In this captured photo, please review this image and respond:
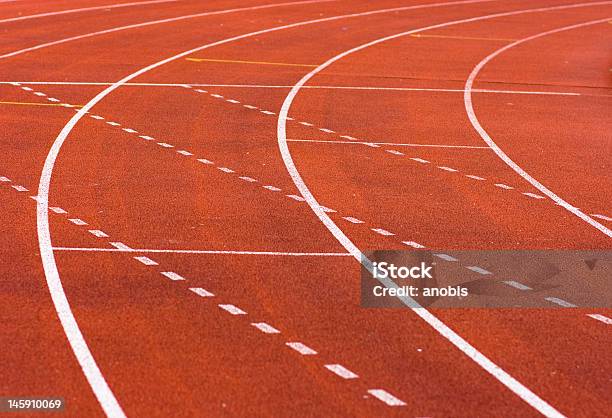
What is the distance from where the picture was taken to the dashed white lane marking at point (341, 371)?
898 centimetres

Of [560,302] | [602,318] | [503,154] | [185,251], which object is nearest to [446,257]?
[560,302]

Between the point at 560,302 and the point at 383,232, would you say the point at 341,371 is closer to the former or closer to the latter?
the point at 560,302

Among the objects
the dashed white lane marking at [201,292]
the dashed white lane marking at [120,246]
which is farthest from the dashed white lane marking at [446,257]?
the dashed white lane marking at [120,246]

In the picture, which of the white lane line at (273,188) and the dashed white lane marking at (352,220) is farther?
the white lane line at (273,188)

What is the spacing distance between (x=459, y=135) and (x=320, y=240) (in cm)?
679

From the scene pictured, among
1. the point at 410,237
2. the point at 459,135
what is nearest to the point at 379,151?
the point at 459,135

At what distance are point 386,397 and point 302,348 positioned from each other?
1144 mm

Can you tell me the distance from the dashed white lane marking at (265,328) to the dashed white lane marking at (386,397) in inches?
56.0

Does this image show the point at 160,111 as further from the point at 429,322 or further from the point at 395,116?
the point at 429,322

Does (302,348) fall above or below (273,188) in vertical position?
above

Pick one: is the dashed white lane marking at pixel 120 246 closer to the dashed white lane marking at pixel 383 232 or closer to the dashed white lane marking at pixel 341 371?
the dashed white lane marking at pixel 383 232

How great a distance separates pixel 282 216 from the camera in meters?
13.7

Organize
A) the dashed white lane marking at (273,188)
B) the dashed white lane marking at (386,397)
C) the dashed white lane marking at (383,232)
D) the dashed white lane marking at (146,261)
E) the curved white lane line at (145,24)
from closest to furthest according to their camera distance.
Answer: the dashed white lane marking at (386,397) < the dashed white lane marking at (146,261) < the dashed white lane marking at (383,232) < the dashed white lane marking at (273,188) < the curved white lane line at (145,24)

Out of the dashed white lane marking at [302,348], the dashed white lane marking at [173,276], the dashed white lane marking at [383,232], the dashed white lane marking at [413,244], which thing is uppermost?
the dashed white lane marking at [302,348]
